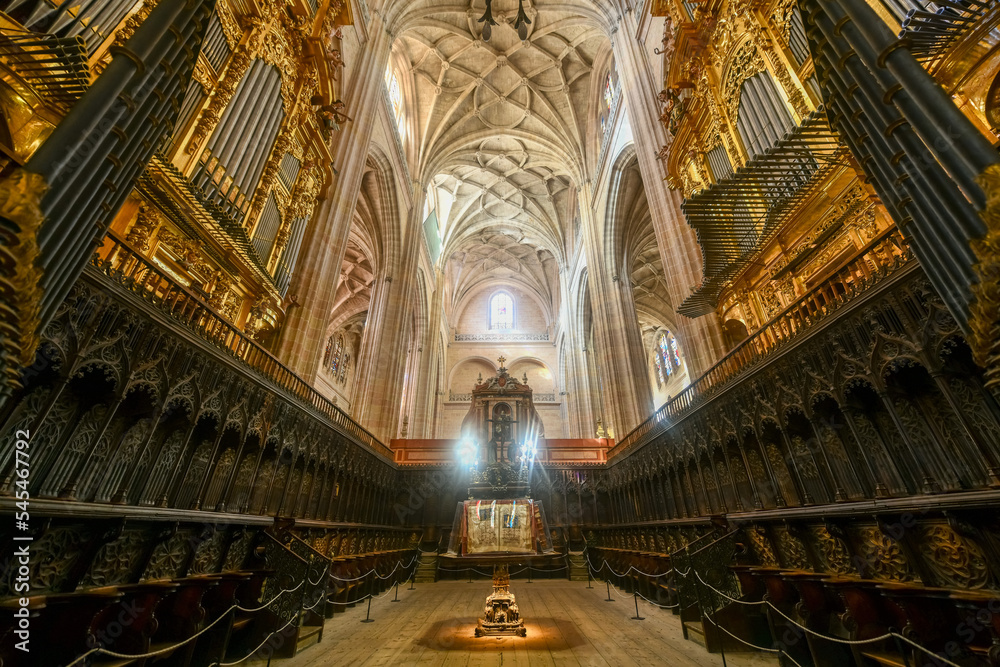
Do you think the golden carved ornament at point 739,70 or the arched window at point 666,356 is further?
the arched window at point 666,356

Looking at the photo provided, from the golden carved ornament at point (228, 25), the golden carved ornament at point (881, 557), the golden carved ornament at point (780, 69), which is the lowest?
the golden carved ornament at point (881, 557)

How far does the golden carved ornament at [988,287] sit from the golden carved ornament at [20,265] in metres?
4.72

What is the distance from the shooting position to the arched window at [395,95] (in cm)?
1669

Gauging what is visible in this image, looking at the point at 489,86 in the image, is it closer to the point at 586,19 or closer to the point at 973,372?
the point at 586,19

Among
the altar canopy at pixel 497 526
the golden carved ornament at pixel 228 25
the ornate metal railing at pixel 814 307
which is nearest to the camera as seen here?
the ornate metal railing at pixel 814 307

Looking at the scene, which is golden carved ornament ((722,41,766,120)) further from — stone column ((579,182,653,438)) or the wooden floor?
stone column ((579,182,653,438))

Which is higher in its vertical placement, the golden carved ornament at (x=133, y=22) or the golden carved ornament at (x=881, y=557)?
the golden carved ornament at (x=133, y=22)

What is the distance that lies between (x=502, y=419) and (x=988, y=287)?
1166cm

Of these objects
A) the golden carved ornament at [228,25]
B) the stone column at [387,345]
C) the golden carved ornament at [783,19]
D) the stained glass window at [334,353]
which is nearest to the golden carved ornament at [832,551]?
the golden carved ornament at [783,19]

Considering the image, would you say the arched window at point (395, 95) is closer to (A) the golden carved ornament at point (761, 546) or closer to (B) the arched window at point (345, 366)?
(B) the arched window at point (345, 366)

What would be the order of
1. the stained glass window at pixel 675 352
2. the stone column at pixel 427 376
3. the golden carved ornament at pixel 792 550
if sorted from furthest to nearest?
the stained glass window at pixel 675 352
the stone column at pixel 427 376
the golden carved ornament at pixel 792 550

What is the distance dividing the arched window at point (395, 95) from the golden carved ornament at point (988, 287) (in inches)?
691

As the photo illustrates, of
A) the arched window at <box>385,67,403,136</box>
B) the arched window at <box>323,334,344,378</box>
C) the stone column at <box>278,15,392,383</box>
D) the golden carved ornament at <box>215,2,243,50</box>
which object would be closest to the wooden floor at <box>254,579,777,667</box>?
the stone column at <box>278,15,392,383</box>

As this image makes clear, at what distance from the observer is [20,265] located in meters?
1.85
